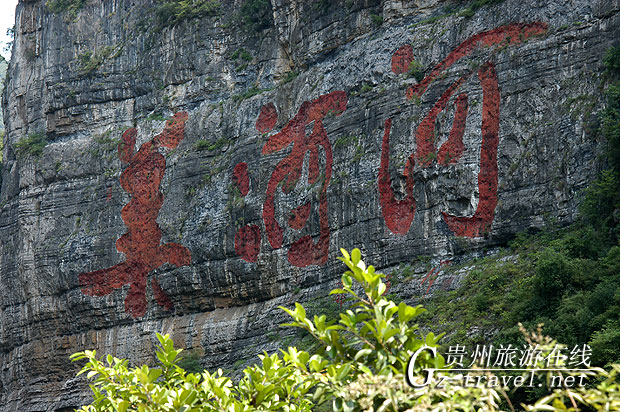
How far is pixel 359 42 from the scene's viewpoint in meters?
20.1

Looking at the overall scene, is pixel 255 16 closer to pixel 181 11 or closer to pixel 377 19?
Answer: pixel 181 11

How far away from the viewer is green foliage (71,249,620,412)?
3.62 m

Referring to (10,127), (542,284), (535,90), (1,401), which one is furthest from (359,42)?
(1,401)

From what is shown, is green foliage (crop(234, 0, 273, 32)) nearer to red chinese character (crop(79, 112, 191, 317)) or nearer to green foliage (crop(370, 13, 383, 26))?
red chinese character (crop(79, 112, 191, 317))

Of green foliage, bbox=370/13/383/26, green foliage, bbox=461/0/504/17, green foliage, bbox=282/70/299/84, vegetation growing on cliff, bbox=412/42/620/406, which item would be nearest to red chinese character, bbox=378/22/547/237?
green foliage, bbox=461/0/504/17

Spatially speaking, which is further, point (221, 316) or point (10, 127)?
point (10, 127)

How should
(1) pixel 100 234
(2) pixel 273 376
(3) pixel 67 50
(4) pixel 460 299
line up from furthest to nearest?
(3) pixel 67 50 < (1) pixel 100 234 < (4) pixel 460 299 < (2) pixel 273 376

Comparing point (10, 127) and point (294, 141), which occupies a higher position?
point (10, 127)

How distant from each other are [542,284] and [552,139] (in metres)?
4.05

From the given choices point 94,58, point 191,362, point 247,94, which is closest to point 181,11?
point 94,58

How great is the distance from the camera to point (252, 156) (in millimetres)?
20312

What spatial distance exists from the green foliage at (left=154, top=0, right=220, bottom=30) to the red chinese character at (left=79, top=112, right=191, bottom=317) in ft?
10.5

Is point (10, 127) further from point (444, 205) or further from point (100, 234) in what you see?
point (444, 205)

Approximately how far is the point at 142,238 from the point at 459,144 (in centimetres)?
884
